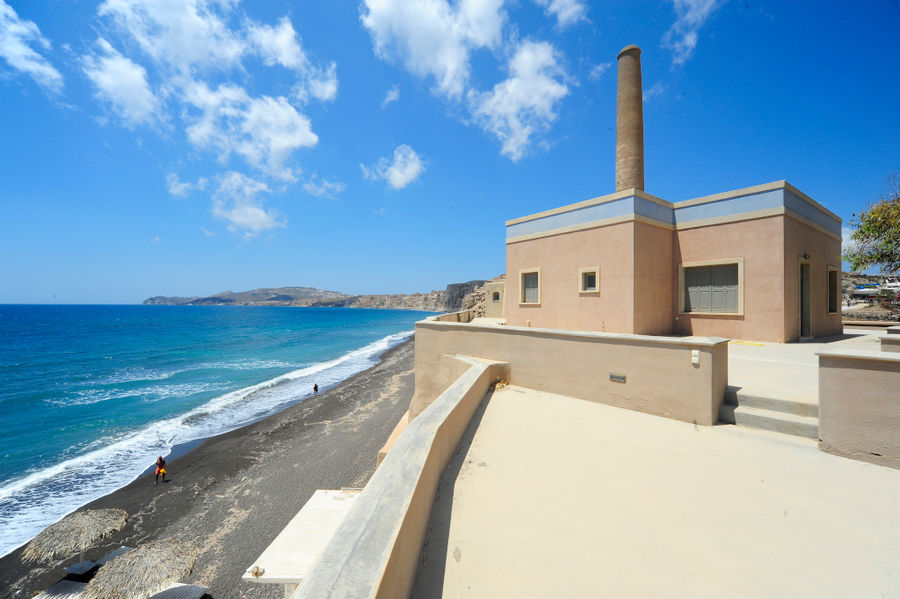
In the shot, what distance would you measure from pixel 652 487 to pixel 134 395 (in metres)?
32.3

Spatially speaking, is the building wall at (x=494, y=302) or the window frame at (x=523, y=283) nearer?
the window frame at (x=523, y=283)

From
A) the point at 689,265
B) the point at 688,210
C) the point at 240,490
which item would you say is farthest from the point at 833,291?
the point at 240,490

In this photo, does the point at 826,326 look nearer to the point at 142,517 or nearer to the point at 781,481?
the point at 781,481

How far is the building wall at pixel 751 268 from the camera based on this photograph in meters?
10.7

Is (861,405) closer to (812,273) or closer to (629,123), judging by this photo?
(812,273)

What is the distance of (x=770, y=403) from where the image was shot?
17.6 ft

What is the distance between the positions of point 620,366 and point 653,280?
22.4 ft

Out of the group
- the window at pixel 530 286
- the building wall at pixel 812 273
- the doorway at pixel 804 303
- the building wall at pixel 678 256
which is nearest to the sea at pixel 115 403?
the window at pixel 530 286

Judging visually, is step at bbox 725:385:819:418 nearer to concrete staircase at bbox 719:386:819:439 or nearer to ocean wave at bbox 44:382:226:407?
concrete staircase at bbox 719:386:819:439

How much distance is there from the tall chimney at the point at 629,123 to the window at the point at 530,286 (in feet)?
17.4

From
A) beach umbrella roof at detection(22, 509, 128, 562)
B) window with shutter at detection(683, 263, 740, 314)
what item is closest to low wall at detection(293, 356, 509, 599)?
beach umbrella roof at detection(22, 509, 128, 562)

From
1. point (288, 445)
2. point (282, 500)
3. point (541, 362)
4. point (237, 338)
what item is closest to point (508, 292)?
point (541, 362)

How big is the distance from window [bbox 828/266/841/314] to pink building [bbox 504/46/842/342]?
0.04m

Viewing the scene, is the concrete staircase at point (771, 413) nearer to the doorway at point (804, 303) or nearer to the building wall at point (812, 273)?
the building wall at point (812, 273)
